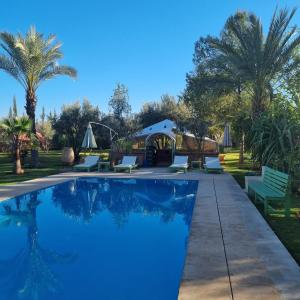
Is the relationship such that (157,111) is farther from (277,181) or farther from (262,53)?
(277,181)

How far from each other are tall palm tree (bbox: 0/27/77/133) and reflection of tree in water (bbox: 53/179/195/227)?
27.3 ft

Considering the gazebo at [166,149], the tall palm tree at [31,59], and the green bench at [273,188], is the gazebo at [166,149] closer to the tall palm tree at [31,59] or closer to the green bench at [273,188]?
the tall palm tree at [31,59]

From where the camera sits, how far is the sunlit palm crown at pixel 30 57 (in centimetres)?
2192

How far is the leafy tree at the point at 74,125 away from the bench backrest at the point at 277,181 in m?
17.7

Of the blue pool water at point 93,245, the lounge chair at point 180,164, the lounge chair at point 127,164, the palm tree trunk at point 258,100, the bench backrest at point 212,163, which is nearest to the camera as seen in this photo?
the blue pool water at point 93,245

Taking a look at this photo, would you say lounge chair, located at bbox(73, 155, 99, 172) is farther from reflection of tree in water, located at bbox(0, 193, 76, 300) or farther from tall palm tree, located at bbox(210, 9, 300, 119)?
reflection of tree in water, located at bbox(0, 193, 76, 300)

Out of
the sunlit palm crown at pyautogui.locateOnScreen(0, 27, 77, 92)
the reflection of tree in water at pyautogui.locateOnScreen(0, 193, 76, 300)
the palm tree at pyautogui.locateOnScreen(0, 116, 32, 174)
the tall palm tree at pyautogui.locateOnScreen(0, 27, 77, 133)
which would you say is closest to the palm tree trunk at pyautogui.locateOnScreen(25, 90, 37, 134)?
the tall palm tree at pyautogui.locateOnScreen(0, 27, 77, 133)

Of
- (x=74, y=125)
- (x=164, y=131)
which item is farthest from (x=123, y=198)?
(x=74, y=125)

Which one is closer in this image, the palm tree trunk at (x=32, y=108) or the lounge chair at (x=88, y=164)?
the lounge chair at (x=88, y=164)

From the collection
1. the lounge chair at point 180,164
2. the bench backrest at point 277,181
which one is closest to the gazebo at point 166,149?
the lounge chair at point 180,164

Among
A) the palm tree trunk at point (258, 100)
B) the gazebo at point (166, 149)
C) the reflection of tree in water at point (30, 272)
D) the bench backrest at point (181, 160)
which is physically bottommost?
the reflection of tree in water at point (30, 272)

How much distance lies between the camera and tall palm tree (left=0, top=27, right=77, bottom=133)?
2195cm

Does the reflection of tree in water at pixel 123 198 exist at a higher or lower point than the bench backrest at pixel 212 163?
lower

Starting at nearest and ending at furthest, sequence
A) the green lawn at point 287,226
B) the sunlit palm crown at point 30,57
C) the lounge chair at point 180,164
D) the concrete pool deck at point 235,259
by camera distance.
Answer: the concrete pool deck at point 235,259 → the green lawn at point 287,226 → the lounge chair at point 180,164 → the sunlit palm crown at point 30,57
